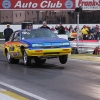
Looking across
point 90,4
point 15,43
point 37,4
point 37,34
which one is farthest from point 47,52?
point 90,4

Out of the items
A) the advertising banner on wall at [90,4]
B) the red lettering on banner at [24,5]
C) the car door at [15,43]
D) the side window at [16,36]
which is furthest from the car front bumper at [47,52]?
the advertising banner on wall at [90,4]

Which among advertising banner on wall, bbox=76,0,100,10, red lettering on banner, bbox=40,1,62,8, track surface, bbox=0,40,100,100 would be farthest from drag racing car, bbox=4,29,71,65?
advertising banner on wall, bbox=76,0,100,10

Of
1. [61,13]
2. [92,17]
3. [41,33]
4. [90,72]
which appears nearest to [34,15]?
[61,13]

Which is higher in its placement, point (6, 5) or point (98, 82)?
point (6, 5)

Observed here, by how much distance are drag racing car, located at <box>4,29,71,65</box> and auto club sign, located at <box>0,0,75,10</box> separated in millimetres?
31278

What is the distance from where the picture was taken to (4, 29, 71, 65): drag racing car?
49.0 feet

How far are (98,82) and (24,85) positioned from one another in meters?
2.09

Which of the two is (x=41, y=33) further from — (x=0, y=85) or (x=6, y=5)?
(x=6, y=5)

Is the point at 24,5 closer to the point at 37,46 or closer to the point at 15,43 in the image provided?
the point at 15,43

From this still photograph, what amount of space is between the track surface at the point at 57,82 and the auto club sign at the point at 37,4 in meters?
33.7

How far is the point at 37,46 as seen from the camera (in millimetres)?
14883

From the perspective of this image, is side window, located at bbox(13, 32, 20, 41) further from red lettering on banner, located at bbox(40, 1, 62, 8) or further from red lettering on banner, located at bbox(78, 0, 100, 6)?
red lettering on banner, located at bbox(78, 0, 100, 6)

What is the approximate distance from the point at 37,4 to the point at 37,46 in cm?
3405

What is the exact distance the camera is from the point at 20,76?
1261cm
